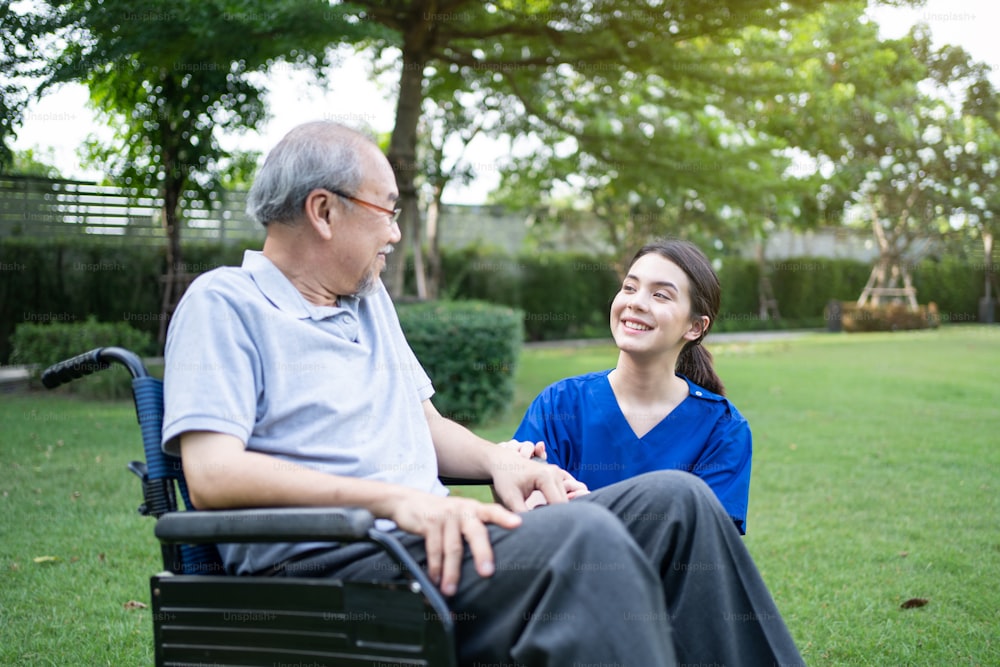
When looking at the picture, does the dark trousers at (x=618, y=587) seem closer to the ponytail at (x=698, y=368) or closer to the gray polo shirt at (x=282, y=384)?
the gray polo shirt at (x=282, y=384)

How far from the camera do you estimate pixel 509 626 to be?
146cm

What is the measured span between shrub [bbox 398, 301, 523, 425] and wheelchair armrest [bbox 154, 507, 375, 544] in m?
5.28

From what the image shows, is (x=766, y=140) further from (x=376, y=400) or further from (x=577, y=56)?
(x=376, y=400)

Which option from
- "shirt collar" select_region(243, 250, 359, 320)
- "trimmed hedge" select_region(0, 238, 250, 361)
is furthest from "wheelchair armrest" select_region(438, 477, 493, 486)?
"trimmed hedge" select_region(0, 238, 250, 361)

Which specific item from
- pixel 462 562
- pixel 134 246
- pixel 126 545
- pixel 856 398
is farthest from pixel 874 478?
pixel 134 246

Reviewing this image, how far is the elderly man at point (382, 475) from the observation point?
A: 1.42 m

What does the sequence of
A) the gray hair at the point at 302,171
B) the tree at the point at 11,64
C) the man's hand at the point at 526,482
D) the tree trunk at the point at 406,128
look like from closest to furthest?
1. the gray hair at the point at 302,171
2. the man's hand at the point at 526,482
3. the tree at the point at 11,64
4. the tree trunk at the point at 406,128

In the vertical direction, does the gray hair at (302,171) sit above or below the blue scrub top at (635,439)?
above

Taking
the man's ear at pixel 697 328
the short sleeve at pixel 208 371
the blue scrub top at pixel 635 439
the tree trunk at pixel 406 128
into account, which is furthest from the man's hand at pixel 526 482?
the tree trunk at pixel 406 128

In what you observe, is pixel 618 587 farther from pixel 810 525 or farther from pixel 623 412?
pixel 810 525

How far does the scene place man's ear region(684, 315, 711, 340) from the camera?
8.54 feet

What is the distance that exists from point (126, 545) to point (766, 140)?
7.34m

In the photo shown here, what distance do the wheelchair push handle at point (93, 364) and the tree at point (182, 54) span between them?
4.32 m

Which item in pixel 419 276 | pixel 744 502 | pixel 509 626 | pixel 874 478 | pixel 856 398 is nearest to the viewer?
pixel 509 626
